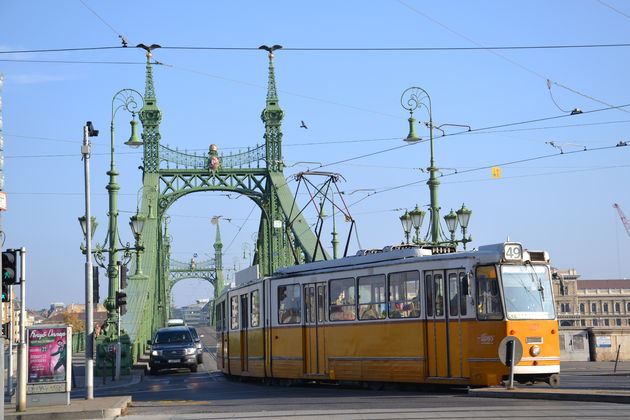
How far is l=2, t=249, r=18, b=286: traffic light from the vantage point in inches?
578

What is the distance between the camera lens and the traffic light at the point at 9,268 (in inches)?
578

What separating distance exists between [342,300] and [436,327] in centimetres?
284

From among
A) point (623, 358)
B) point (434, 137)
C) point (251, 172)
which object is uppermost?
point (251, 172)

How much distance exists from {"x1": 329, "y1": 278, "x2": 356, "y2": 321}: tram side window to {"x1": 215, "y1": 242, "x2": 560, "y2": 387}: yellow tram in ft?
0.07

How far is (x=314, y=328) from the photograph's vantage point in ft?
65.7

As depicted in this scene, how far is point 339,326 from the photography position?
1925 cm

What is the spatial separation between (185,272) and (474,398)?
13723 cm

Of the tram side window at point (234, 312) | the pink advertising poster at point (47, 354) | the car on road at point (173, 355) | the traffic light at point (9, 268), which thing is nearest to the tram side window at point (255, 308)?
the tram side window at point (234, 312)

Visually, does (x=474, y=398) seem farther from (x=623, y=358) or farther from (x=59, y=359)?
(x=623, y=358)

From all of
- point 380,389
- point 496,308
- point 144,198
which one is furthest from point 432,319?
point 144,198

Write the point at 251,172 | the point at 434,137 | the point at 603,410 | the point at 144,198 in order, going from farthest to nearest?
the point at 251,172 < the point at 144,198 < the point at 434,137 < the point at 603,410

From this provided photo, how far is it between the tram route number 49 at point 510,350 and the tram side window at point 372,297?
2908mm

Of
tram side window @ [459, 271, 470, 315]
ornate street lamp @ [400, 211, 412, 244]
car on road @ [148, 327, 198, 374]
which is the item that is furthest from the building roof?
tram side window @ [459, 271, 470, 315]

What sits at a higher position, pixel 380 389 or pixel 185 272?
pixel 185 272
